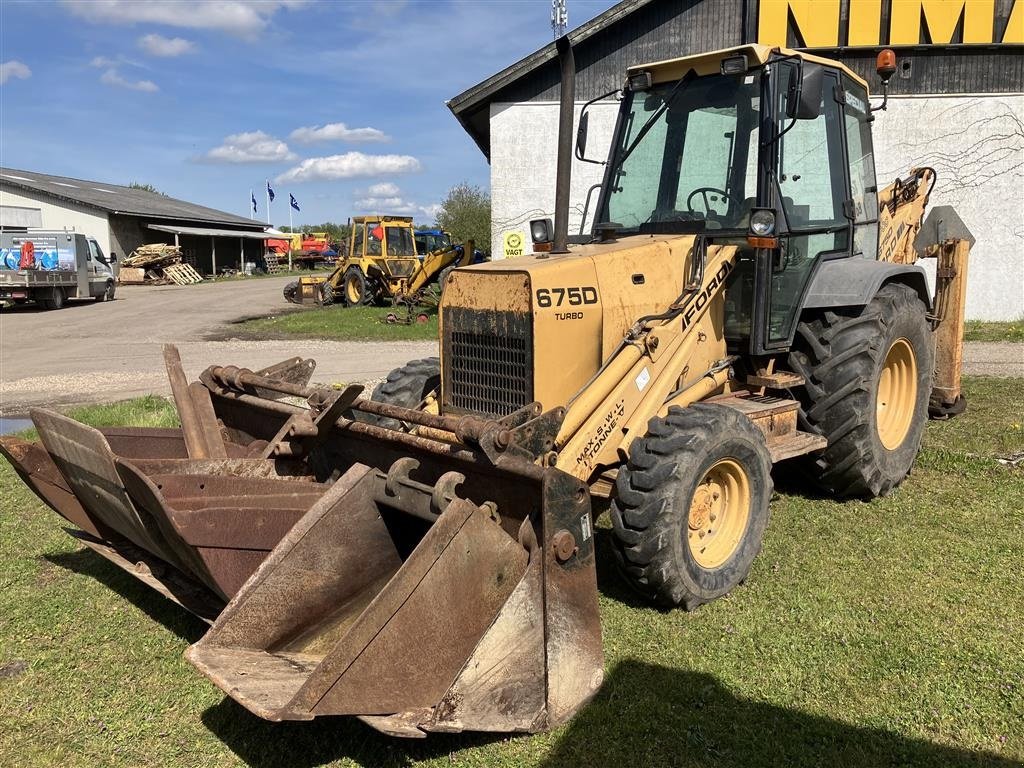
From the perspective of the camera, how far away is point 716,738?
3.22 meters

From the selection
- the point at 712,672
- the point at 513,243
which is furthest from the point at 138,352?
the point at 712,672

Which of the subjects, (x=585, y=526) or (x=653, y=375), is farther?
(x=653, y=375)

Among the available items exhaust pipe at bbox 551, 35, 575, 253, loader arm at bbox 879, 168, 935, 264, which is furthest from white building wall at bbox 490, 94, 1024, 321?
exhaust pipe at bbox 551, 35, 575, 253

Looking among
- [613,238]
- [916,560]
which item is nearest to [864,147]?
[613,238]

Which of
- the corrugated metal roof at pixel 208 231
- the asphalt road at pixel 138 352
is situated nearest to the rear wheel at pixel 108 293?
the asphalt road at pixel 138 352

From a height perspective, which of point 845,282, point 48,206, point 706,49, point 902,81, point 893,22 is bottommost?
point 845,282

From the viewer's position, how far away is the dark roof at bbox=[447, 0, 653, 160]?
581 inches

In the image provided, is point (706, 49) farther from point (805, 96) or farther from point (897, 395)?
point (805, 96)

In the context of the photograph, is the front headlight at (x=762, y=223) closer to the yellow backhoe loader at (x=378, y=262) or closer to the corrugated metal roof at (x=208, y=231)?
the yellow backhoe loader at (x=378, y=262)

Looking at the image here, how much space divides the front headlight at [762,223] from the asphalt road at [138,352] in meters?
7.45

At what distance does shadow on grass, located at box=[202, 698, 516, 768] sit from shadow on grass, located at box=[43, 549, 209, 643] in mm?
872

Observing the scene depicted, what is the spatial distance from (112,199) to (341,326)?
29.3 meters

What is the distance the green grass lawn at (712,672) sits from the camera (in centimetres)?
319

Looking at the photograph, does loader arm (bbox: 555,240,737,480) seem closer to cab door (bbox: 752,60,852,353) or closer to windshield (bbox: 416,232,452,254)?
cab door (bbox: 752,60,852,353)
